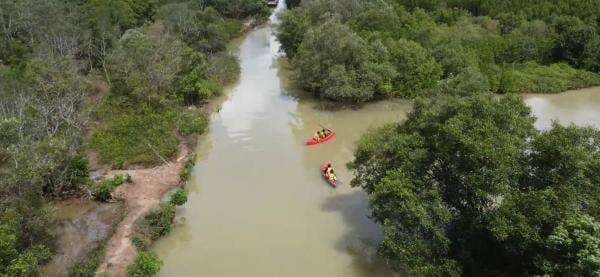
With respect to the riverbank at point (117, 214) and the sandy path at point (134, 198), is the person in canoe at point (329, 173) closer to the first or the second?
the riverbank at point (117, 214)

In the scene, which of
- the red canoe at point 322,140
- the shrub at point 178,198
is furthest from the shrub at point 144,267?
the red canoe at point 322,140

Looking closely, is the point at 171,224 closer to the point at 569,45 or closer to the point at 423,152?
the point at 423,152

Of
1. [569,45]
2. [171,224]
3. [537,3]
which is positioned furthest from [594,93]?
[171,224]

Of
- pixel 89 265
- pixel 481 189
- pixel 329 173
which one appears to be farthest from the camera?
pixel 329 173

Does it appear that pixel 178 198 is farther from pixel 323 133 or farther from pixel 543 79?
pixel 543 79

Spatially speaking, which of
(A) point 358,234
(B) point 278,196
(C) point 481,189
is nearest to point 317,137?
(B) point 278,196

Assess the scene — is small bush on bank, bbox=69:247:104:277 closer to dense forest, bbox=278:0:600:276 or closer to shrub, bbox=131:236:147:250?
shrub, bbox=131:236:147:250
